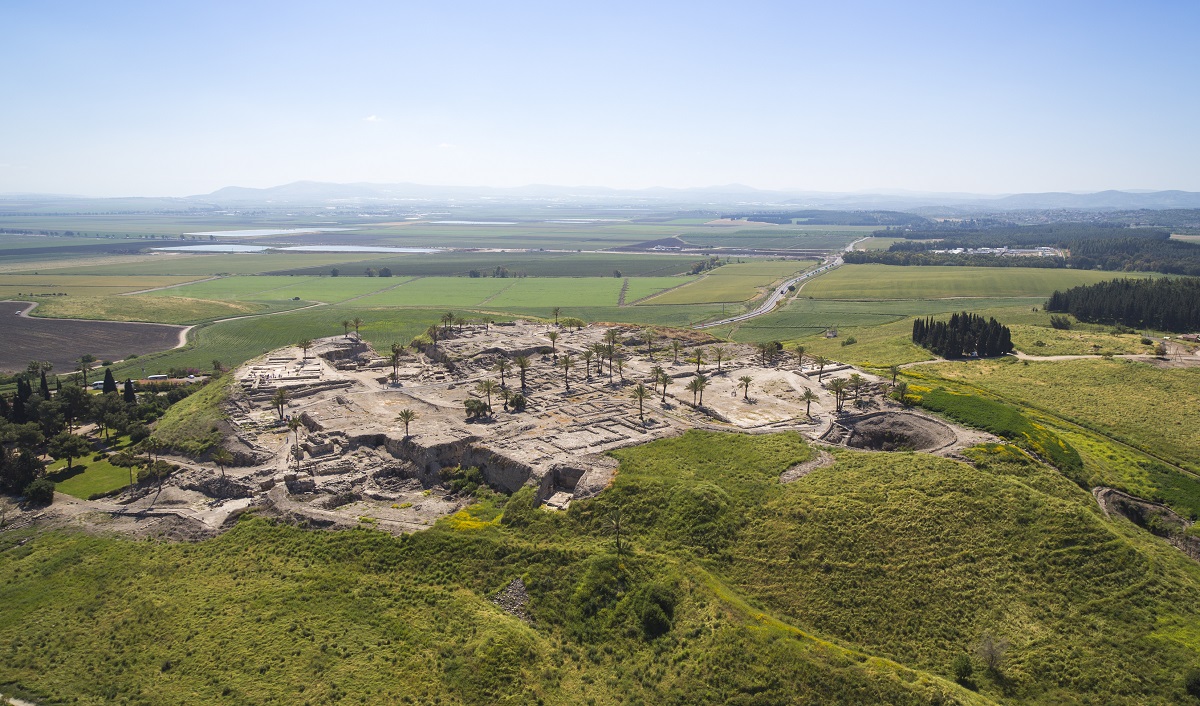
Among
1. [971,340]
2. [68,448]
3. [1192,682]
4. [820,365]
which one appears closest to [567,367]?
[820,365]

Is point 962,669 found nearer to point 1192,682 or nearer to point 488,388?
point 1192,682

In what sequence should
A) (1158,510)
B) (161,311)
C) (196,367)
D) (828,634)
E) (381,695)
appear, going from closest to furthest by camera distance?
1. (381,695)
2. (828,634)
3. (1158,510)
4. (196,367)
5. (161,311)

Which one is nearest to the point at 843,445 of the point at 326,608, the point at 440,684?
the point at 440,684

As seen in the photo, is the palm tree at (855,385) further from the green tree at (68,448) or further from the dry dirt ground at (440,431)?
the green tree at (68,448)

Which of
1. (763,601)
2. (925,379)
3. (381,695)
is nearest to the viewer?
(381,695)

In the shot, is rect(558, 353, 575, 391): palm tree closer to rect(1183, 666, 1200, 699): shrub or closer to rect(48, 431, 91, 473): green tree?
rect(48, 431, 91, 473): green tree

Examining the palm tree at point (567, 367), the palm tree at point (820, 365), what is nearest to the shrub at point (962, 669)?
the palm tree at point (820, 365)

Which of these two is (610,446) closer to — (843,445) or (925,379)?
(843,445)
